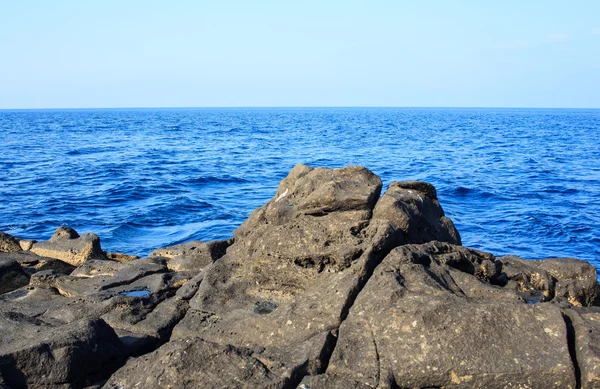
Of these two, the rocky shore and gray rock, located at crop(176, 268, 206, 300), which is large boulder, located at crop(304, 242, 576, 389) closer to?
the rocky shore

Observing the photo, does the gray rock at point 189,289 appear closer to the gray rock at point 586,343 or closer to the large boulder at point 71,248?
the large boulder at point 71,248

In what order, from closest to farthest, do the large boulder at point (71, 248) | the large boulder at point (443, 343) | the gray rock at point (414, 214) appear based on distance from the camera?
the large boulder at point (443, 343) < the gray rock at point (414, 214) < the large boulder at point (71, 248)

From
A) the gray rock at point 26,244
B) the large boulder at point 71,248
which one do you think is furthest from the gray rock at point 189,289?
the gray rock at point 26,244

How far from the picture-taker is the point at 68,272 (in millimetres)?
13227

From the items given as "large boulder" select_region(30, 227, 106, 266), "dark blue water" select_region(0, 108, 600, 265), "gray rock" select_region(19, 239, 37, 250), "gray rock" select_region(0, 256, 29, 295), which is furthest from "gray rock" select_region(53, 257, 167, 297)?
"dark blue water" select_region(0, 108, 600, 265)

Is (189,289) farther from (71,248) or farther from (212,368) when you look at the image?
(71,248)

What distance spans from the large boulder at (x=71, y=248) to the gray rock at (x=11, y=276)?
194cm

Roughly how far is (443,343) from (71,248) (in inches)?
416

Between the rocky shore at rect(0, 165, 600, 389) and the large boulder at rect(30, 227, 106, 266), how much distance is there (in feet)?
6.85

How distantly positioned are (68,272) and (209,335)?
256 inches

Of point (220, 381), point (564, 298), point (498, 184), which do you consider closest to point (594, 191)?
point (498, 184)

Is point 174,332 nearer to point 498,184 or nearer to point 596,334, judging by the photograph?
point 596,334

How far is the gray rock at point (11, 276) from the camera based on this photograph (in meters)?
11.8

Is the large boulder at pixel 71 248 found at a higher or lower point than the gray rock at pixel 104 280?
lower
